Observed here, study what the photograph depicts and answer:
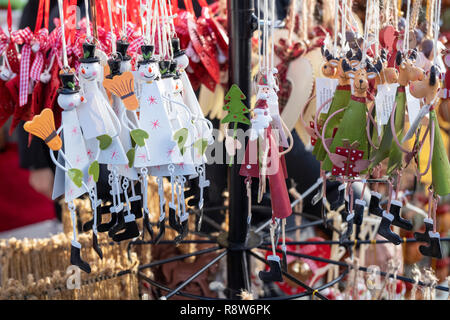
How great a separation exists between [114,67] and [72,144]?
0.12 m

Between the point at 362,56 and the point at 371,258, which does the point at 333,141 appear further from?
the point at 371,258

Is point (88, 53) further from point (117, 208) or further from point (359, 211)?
point (359, 211)

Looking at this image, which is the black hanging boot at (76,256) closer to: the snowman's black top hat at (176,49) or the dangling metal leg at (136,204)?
the dangling metal leg at (136,204)

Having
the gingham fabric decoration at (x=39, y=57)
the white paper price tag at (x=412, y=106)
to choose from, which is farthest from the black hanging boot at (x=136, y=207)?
the white paper price tag at (x=412, y=106)

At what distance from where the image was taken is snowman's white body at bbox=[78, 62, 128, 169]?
2.00ft

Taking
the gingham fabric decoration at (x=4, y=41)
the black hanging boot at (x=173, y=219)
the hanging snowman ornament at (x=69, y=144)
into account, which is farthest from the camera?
the gingham fabric decoration at (x=4, y=41)

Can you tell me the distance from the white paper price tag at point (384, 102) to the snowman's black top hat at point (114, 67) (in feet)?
1.19

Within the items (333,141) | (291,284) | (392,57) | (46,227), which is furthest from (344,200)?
(46,227)

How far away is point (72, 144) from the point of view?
60 cm

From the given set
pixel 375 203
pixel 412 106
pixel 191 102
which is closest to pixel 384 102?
pixel 412 106

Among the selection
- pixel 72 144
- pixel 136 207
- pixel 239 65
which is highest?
pixel 239 65

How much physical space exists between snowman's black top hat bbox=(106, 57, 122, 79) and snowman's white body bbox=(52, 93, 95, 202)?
6 cm

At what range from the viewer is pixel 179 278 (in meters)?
1.14

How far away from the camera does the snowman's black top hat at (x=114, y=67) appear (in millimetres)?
621
